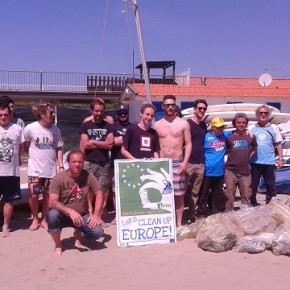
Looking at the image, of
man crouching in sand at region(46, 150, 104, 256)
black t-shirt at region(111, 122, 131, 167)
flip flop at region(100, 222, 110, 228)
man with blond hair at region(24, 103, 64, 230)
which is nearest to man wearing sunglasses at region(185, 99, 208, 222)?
black t-shirt at region(111, 122, 131, 167)

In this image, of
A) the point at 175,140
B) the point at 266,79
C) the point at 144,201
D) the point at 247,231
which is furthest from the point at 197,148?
the point at 266,79

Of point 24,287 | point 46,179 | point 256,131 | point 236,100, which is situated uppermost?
point 236,100

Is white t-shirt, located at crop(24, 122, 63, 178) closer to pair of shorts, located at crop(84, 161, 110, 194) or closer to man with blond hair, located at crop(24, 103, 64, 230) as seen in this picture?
man with blond hair, located at crop(24, 103, 64, 230)

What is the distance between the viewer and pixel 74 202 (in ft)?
17.4

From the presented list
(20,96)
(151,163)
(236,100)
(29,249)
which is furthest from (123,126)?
(20,96)

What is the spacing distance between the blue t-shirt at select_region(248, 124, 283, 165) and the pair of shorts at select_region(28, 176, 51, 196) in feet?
9.92

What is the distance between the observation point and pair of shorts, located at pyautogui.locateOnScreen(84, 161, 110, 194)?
6344mm

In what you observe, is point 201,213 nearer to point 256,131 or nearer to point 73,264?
point 256,131

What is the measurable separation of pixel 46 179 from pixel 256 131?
10.3 feet

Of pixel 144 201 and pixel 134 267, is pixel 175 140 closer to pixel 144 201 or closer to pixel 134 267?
pixel 144 201

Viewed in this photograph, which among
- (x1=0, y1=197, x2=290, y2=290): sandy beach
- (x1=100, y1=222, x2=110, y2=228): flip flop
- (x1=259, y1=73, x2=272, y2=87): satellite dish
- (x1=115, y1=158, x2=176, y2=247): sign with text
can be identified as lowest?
(x1=0, y1=197, x2=290, y2=290): sandy beach

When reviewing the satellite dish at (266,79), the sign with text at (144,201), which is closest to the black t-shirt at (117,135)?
the sign with text at (144,201)

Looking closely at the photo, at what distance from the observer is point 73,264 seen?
4.90 metres

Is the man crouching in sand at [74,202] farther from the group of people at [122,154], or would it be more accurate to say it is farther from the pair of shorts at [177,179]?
the pair of shorts at [177,179]
